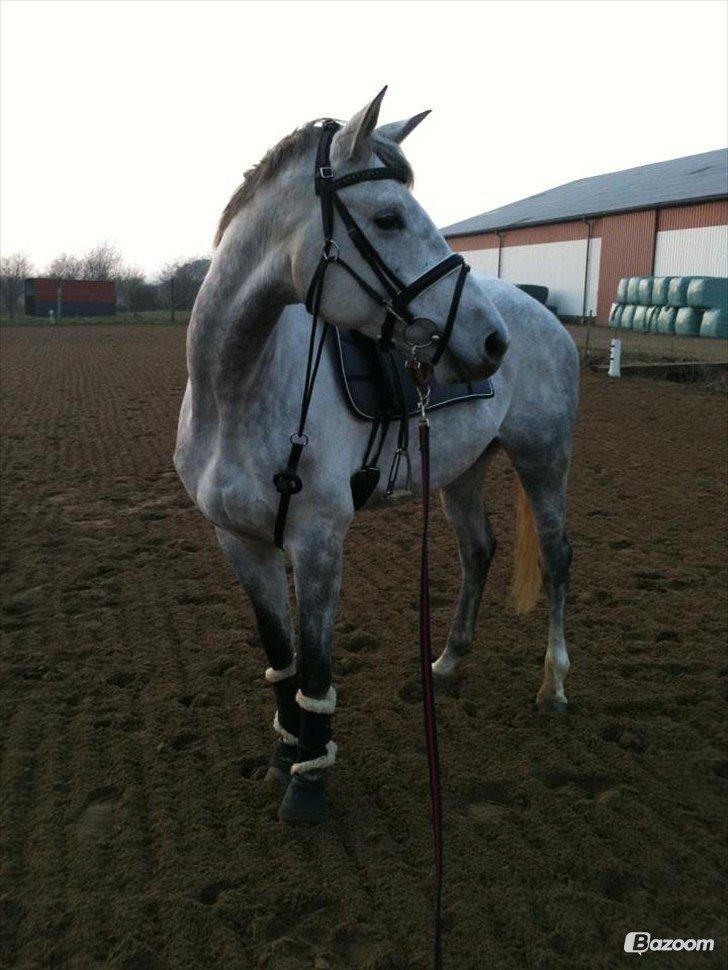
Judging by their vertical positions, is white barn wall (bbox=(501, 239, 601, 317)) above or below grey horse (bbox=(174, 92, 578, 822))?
above

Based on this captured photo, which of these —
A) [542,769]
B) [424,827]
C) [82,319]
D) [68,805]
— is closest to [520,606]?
[542,769]

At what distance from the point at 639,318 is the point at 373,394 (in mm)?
23172

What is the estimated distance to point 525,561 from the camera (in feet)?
13.3

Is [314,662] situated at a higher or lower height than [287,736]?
higher

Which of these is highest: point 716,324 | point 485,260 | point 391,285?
point 485,260

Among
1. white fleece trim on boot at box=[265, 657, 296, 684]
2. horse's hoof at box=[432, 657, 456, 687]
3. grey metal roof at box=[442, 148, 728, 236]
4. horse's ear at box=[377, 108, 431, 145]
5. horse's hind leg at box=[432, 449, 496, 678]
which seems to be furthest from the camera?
grey metal roof at box=[442, 148, 728, 236]

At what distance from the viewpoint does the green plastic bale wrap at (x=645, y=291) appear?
77.4 ft

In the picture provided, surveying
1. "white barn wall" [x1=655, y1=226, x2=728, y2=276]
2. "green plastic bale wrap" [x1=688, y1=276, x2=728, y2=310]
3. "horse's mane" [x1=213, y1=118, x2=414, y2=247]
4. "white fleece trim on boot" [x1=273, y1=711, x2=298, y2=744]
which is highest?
"white barn wall" [x1=655, y1=226, x2=728, y2=276]

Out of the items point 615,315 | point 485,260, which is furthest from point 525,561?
point 485,260

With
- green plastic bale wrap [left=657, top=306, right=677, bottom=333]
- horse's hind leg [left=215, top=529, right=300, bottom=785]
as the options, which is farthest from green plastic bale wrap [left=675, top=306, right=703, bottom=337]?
horse's hind leg [left=215, top=529, right=300, bottom=785]

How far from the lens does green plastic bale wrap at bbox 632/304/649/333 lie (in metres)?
23.5

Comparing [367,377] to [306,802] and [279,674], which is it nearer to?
[279,674]

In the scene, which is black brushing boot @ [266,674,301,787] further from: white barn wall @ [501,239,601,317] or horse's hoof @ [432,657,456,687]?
white barn wall @ [501,239,601,317]

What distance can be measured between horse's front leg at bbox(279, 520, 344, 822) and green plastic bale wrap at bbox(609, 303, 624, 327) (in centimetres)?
2457
